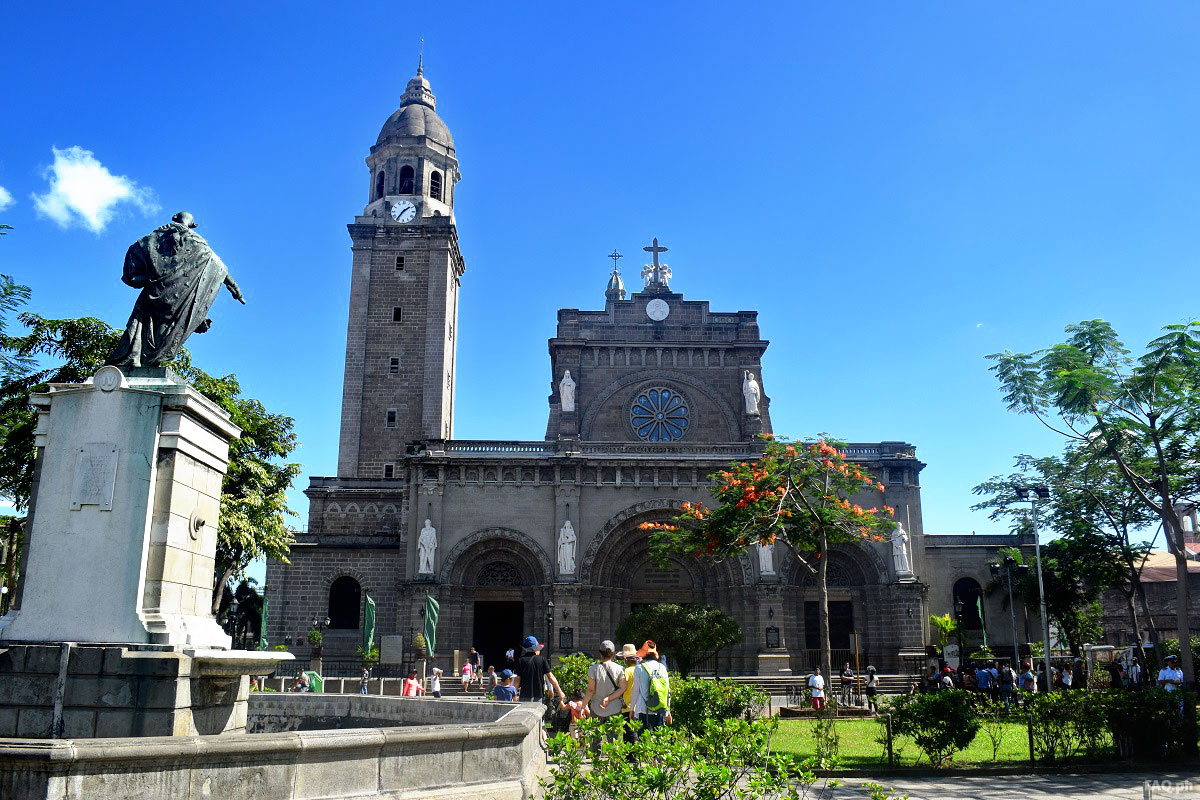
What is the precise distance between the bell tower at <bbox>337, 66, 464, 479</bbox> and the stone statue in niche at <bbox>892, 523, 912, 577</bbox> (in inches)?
849

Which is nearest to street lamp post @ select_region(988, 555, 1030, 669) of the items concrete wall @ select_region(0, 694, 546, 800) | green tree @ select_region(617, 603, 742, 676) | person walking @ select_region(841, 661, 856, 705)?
person walking @ select_region(841, 661, 856, 705)

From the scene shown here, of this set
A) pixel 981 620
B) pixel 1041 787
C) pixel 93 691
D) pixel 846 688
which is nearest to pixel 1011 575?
pixel 981 620

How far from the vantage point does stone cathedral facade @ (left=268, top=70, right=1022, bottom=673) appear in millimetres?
37125

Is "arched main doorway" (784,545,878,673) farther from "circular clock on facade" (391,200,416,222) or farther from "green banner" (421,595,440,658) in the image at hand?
"circular clock on facade" (391,200,416,222)

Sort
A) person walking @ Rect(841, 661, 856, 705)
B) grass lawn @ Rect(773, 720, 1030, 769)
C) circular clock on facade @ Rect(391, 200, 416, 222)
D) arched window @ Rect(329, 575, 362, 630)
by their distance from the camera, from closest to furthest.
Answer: grass lawn @ Rect(773, 720, 1030, 769), person walking @ Rect(841, 661, 856, 705), arched window @ Rect(329, 575, 362, 630), circular clock on facade @ Rect(391, 200, 416, 222)

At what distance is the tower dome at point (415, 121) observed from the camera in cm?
4917

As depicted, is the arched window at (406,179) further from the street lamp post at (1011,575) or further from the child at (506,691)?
the child at (506,691)

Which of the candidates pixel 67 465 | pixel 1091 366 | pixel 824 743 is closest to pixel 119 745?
pixel 67 465

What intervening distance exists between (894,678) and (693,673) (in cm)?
752

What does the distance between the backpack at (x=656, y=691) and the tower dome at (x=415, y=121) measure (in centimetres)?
4373

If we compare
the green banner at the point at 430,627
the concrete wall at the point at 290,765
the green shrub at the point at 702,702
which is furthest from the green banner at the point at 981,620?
the concrete wall at the point at 290,765

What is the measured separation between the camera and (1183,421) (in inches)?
669

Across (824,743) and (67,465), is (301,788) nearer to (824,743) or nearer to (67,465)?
(67,465)

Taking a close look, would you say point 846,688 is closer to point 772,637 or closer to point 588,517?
point 772,637
